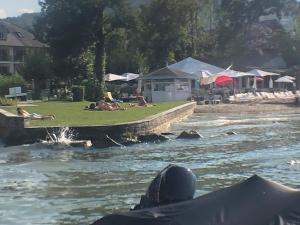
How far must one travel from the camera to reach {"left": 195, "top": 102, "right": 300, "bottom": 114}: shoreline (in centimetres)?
4763

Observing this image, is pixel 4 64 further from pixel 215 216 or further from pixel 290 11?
pixel 215 216

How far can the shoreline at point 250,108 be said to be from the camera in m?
47.6

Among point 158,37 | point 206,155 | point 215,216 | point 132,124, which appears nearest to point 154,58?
point 158,37

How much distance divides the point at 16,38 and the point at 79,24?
5518 centimetres

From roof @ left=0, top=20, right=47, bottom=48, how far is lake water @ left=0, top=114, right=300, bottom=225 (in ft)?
280

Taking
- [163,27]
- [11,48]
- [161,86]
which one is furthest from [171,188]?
[11,48]

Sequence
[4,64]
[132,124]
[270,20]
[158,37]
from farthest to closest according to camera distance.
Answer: [270,20] → [4,64] → [158,37] → [132,124]

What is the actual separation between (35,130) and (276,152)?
30.2 feet

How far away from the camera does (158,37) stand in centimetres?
8088

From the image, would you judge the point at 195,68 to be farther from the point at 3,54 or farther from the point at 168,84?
the point at 3,54

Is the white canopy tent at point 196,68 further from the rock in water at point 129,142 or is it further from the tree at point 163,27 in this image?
the rock in water at point 129,142

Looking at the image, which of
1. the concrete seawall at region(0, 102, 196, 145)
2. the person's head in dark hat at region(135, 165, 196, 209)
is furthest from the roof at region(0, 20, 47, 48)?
the person's head in dark hat at region(135, 165, 196, 209)

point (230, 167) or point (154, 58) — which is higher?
point (154, 58)

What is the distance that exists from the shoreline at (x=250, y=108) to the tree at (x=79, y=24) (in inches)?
536
